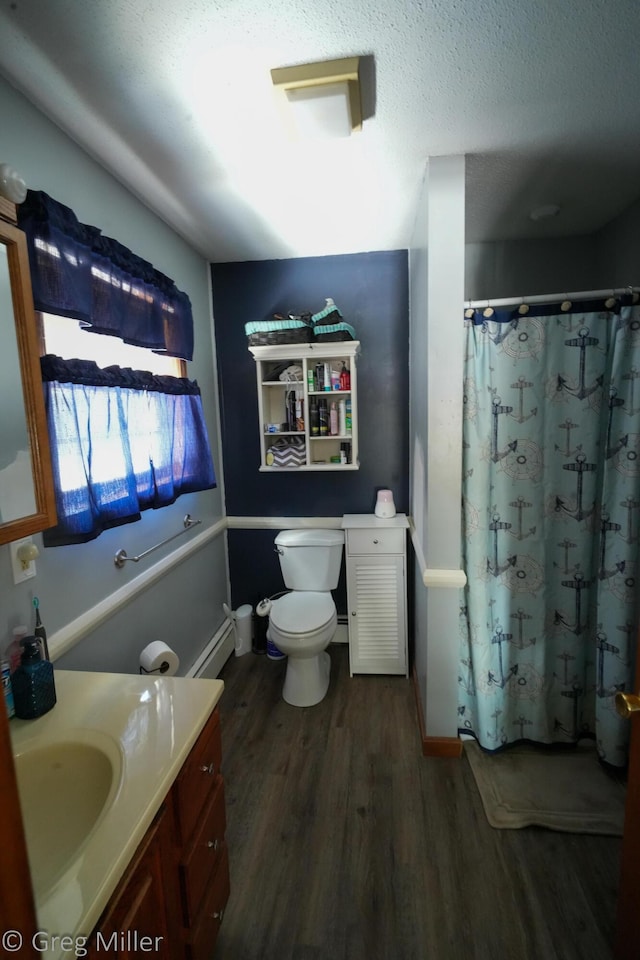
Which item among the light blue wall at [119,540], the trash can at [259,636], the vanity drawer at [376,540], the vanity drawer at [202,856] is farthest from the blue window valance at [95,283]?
the trash can at [259,636]

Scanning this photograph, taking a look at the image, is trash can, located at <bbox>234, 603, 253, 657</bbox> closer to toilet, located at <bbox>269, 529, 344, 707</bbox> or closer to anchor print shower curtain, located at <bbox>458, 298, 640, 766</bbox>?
toilet, located at <bbox>269, 529, 344, 707</bbox>

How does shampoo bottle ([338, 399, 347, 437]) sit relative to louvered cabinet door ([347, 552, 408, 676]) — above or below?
above

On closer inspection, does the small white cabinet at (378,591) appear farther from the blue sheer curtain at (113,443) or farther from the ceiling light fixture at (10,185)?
the ceiling light fixture at (10,185)

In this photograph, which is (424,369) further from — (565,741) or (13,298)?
(565,741)

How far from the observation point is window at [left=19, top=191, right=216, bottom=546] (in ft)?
3.92

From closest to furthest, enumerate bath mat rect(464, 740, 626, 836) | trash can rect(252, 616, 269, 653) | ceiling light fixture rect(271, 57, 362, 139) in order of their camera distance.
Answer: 1. ceiling light fixture rect(271, 57, 362, 139)
2. bath mat rect(464, 740, 626, 836)
3. trash can rect(252, 616, 269, 653)

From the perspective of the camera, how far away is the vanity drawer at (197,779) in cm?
94

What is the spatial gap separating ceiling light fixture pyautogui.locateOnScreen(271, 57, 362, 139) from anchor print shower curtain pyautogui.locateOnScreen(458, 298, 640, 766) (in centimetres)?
82

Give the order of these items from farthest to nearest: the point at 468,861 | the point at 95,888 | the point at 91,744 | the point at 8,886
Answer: the point at 468,861 → the point at 91,744 → the point at 95,888 → the point at 8,886

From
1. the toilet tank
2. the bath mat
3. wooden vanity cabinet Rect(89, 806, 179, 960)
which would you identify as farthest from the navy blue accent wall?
wooden vanity cabinet Rect(89, 806, 179, 960)

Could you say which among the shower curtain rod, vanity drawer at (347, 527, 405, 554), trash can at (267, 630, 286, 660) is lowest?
trash can at (267, 630, 286, 660)

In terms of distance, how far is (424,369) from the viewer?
182 centimetres

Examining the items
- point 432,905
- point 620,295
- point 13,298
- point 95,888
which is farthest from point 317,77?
point 432,905

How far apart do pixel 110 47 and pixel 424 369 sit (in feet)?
4.60
